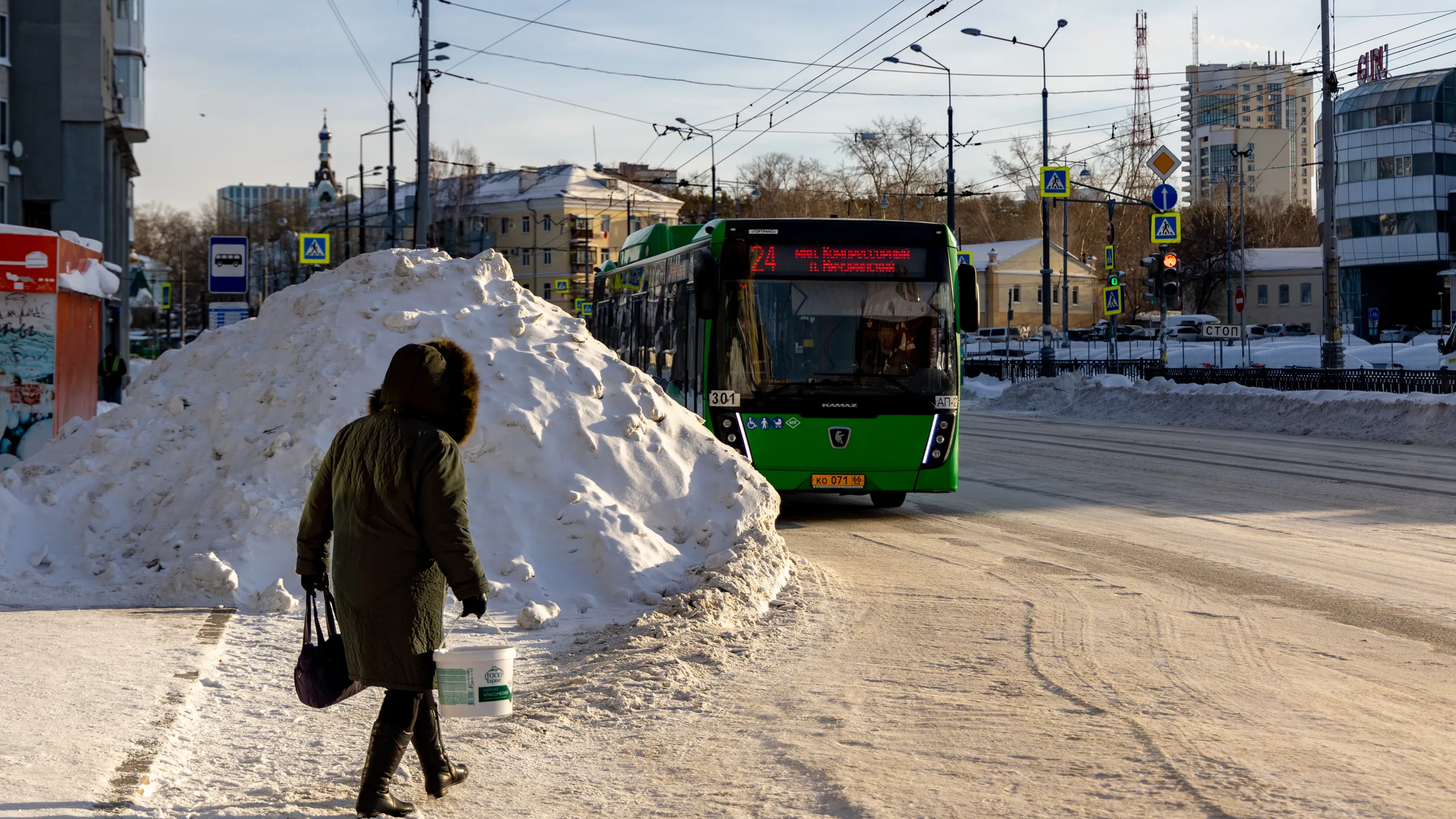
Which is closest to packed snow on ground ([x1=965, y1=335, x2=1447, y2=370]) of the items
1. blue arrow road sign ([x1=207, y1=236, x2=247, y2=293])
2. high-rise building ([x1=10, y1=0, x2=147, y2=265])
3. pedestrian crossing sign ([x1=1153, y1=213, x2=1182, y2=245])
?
pedestrian crossing sign ([x1=1153, y1=213, x2=1182, y2=245])

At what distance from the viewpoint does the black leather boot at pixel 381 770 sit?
4.49 meters

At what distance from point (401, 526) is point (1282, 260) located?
4354 inches

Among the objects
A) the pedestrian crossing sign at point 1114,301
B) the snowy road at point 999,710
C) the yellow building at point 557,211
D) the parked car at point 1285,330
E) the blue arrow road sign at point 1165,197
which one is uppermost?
the yellow building at point 557,211

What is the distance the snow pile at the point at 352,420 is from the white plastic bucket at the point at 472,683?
3.26 m

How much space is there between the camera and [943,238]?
44.8ft

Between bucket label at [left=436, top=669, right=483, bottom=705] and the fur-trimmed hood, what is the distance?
28.7 inches

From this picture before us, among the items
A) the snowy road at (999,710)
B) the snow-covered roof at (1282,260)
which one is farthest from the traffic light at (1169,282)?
the snow-covered roof at (1282,260)

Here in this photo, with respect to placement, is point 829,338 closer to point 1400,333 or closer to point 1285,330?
point 1400,333

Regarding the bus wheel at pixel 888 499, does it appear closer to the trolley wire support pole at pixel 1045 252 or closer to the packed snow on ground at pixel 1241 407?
the packed snow on ground at pixel 1241 407

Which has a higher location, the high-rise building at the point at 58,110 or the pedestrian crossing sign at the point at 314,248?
the high-rise building at the point at 58,110

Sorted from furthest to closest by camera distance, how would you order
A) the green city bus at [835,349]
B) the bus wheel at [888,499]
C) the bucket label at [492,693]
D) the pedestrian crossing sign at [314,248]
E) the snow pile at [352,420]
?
the pedestrian crossing sign at [314,248]
the bus wheel at [888,499]
the green city bus at [835,349]
the snow pile at [352,420]
the bucket label at [492,693]

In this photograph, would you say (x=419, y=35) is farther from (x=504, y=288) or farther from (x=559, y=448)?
(x=559, y=448)

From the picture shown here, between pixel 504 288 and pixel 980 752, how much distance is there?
690 cm

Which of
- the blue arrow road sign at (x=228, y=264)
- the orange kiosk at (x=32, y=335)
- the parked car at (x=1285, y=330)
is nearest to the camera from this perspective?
the orange kiosk at (x=32, y=335)
